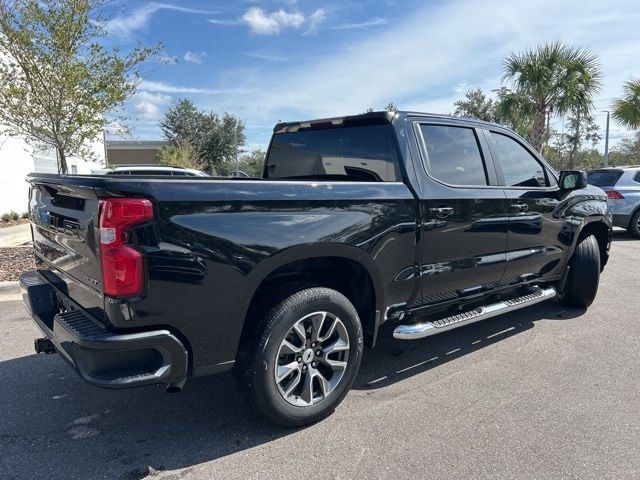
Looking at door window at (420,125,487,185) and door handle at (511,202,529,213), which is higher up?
door window at (420,125,487,185)

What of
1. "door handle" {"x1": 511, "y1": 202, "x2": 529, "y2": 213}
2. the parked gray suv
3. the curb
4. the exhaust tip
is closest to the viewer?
the exhaust tip

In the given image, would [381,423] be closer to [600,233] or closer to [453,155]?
[453,155]

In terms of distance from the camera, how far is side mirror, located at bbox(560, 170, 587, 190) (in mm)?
4703

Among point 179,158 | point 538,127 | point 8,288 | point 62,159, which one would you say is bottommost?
point 8,288

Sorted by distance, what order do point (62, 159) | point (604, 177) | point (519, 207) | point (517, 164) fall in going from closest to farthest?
point (519, 207) < point (517, 164) < point (62, 159) < point (604, 177)

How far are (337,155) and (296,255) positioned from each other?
143cm

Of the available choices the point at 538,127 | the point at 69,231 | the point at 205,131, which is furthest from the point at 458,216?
the point at 205,131

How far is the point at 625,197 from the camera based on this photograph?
440 inches

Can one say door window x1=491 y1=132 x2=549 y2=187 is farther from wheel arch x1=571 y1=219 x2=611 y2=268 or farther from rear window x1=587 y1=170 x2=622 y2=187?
rear window x1=587 y1=170 x2=622 y2=187

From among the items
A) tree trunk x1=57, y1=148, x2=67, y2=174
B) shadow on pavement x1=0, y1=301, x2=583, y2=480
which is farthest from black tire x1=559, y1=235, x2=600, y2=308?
tree trunk x1=57, y1=148, x2=67, y2=174

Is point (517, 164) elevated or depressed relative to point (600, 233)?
elevated

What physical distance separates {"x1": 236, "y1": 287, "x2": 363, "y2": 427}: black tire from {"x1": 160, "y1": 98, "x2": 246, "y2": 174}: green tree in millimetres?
40222

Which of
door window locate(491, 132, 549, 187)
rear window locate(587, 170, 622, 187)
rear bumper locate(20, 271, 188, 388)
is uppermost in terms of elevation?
door window locate(491, 132, 549, 187)

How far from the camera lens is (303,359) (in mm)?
2963
